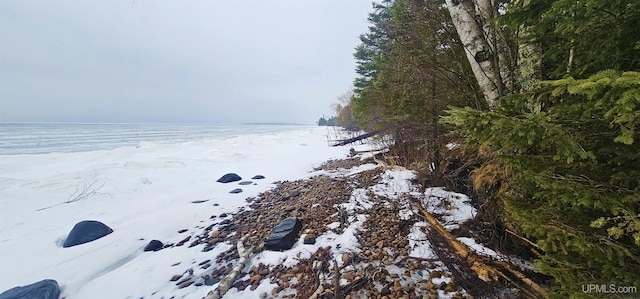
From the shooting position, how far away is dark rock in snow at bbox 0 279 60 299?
338 cm

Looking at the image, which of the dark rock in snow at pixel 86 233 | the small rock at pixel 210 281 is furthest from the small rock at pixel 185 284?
the dark rock in snow at pixel 86 233

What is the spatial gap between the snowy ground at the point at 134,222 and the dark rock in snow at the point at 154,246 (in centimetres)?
16

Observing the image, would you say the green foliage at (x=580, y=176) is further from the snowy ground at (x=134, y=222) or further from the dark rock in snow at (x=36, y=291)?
the dark rock in snow at (x=36, y=291)

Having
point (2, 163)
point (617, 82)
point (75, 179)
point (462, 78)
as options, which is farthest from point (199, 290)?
point (2, 163)

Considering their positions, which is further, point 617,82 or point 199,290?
point 199,290

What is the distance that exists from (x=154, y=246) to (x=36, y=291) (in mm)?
1598

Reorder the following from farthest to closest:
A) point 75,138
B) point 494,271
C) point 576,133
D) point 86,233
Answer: point 75,138 < point 86,233 < point 494,271 < point 576,133

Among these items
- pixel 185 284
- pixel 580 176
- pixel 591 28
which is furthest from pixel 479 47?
pixel 185 284

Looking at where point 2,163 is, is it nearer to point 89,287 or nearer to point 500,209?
point 89,287

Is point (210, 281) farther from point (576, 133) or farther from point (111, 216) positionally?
point (111, 216)

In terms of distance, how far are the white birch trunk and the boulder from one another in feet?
11.9

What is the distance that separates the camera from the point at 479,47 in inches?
119

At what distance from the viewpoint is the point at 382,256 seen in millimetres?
3357

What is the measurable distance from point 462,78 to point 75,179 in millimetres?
13817
